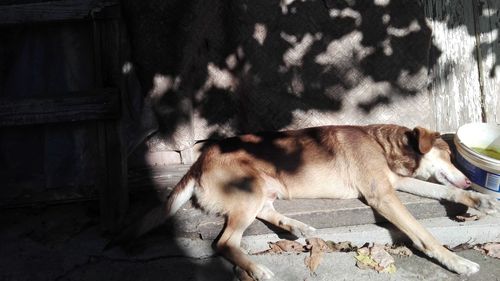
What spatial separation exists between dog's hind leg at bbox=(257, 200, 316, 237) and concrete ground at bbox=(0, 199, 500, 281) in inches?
6.3

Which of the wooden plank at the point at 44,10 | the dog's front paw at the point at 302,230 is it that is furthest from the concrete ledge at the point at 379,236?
the wooden plank at the point at 44,10

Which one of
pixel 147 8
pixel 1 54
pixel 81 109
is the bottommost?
pixel 81 109

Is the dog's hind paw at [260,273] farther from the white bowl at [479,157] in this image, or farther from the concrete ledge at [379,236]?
the white bowl at [479,157]

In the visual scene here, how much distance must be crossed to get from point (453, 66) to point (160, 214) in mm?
3174

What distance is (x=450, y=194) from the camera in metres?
4.40

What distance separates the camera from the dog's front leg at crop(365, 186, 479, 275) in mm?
3914

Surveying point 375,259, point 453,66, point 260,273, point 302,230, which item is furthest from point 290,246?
point 453,66

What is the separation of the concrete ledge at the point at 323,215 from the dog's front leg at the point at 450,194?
2.8 inches

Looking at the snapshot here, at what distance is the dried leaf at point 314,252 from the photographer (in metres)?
4.05

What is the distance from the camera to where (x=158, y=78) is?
477cm

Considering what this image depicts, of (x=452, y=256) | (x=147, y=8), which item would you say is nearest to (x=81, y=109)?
(x=147, y=8)

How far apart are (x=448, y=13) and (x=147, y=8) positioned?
2.85m

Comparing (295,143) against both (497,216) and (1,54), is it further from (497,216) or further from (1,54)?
(1,54)

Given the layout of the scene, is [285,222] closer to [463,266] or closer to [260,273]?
[260,273]
